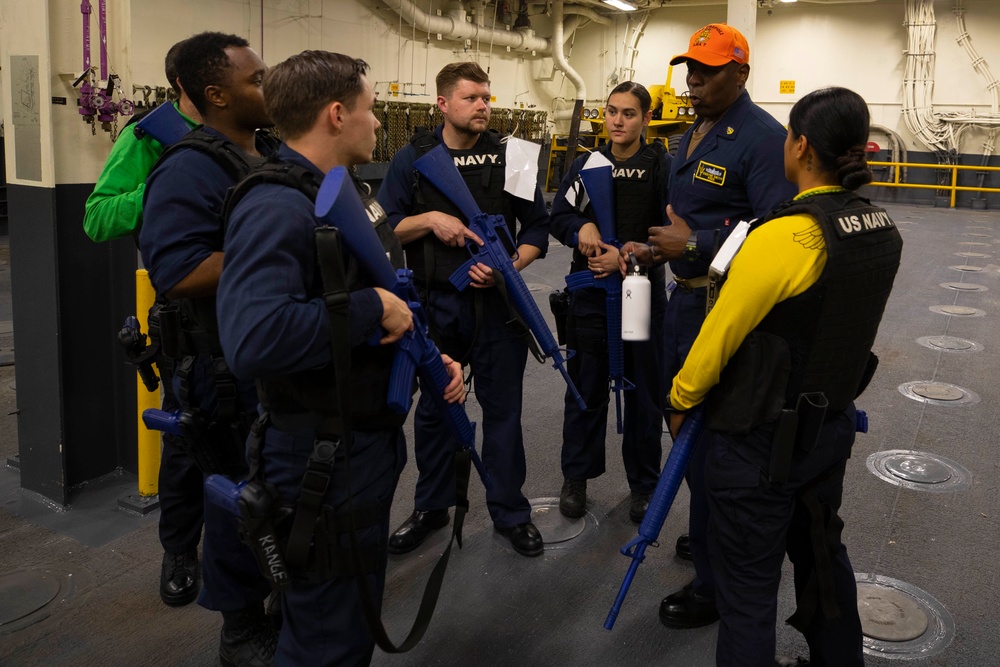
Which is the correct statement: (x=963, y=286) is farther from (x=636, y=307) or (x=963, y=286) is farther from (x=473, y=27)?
(x=473, y=27)

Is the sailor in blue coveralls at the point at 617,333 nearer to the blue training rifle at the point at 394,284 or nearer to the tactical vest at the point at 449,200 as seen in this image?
the tactical vest at the point at 449,200

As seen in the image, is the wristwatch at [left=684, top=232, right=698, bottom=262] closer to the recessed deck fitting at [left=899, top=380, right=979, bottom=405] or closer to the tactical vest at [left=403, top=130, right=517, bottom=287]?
the tactical vest at [left=403, top=130, right=517, bottom=287]

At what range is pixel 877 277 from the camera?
1.85 m

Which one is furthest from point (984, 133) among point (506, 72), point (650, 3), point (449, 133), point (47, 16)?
point (47, 16)

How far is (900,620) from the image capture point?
2.59 m

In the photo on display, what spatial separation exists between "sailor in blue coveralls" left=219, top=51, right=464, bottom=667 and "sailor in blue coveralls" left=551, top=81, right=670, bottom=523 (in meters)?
1.55

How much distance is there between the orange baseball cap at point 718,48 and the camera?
2605 mm

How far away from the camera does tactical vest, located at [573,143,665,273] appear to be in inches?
126

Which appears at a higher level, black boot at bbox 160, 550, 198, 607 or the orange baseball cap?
the orange baseball cap

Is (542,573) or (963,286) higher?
(963,286)

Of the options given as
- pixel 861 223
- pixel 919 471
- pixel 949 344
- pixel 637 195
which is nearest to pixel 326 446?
pixel 861 223

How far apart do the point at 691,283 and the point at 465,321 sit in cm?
86

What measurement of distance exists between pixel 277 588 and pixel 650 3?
17.5m

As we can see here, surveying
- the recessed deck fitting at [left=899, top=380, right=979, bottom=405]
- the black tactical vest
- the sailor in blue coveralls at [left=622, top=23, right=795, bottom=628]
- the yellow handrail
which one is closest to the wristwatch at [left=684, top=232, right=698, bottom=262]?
the sailor in blue coveralls at [left=622, top=23, right=795, bottom=628]
